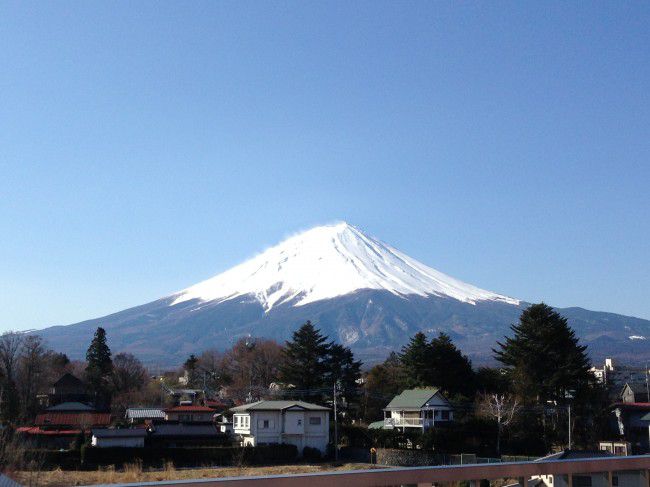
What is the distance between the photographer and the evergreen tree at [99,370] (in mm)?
72125

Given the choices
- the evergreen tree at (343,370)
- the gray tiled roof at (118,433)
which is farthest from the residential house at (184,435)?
the evergreen tree at (343,370)

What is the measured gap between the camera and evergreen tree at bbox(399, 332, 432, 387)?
5059cm

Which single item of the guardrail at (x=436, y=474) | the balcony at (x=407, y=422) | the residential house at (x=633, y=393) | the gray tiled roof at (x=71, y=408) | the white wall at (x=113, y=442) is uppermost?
the guardrail at (x=436, y=474)

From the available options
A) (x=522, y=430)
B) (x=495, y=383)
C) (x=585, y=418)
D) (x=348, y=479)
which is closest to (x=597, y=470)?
(x=348, y=479)

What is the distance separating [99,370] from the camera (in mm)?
74062

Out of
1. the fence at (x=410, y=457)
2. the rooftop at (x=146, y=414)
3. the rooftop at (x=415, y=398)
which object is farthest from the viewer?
the rooftop at (x=146, y=414)

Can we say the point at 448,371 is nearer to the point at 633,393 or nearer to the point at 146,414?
the point at 633,393

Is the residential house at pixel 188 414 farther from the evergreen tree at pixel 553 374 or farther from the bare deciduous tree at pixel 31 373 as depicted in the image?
the evergreen tree at pixel 553 374

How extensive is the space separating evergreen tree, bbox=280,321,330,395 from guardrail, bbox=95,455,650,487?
5225 cm

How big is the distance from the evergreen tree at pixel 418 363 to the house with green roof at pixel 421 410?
2.35 meters

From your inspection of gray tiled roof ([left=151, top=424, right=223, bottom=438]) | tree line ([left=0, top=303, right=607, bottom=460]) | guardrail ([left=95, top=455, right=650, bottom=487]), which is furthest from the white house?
guardrail ([left=95, top=455, right=650, bottom=487])

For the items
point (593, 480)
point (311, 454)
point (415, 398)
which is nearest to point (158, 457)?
point (311, 454)

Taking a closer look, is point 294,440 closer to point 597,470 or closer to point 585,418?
point 585,418

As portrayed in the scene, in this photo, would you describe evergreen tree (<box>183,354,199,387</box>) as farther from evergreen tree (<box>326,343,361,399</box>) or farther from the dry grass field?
the dry grass field
